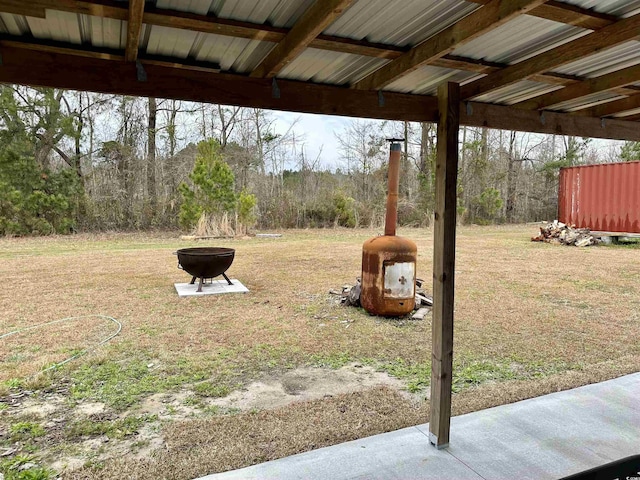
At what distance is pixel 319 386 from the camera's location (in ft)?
10.4

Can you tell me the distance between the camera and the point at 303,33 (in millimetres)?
1608

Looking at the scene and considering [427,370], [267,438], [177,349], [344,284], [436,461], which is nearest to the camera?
[436,461]

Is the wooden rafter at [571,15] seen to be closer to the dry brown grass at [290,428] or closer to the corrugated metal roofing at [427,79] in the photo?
the corrugated metal roofing at [427,79]

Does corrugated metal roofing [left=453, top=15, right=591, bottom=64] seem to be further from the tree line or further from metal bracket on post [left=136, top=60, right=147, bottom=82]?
the tree line

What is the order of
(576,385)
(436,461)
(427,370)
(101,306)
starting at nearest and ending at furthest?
(436,461)
(576,385)
(427,370)
(101,306)

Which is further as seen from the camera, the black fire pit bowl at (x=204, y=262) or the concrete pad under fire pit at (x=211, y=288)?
the concrete pad under fire pit at (x=211, y=288)

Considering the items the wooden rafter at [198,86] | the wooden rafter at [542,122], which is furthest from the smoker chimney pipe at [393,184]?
the wooden rafter at [198,86]

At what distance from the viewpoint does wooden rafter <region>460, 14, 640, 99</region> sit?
1.62 metres

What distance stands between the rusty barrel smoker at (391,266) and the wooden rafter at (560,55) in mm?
2359

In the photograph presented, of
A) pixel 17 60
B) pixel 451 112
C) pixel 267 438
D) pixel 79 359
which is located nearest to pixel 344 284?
pixel 79 359

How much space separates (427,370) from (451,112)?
215cm

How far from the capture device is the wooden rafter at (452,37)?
1.40 metres

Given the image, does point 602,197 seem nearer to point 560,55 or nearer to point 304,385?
point 304,385

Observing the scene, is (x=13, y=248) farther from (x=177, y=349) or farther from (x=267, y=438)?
(x=267, y=438)
